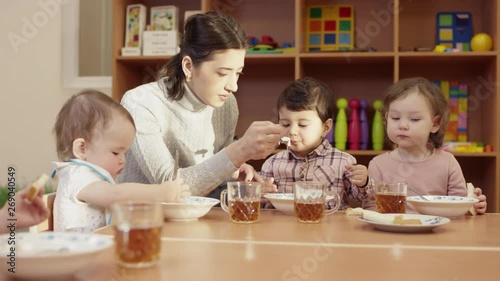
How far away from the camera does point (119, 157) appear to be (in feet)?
4.90

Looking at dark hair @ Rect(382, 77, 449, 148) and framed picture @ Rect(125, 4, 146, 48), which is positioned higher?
framed picture @ Rect(125, 4, 146, 48)

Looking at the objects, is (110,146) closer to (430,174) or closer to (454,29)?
(430,174)

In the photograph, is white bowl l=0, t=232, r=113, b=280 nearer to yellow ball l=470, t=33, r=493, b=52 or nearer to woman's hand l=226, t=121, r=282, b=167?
woman's hand l=226, t=121, r=282, b=167

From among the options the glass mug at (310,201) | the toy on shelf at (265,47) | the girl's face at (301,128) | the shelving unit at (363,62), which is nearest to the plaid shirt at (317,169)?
the girl's face at (301,128)

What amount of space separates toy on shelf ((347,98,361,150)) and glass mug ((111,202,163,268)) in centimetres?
257

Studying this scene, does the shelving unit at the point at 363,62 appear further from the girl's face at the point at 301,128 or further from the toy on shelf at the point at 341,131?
the girl's face at the point at 301,128

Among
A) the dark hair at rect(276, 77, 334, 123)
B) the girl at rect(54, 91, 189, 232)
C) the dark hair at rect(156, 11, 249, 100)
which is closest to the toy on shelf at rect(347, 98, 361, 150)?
the dark hair at rect(276, 77, 334, 123)

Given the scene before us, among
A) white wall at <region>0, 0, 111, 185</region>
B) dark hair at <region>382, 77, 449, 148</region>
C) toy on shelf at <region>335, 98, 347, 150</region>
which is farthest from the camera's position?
white wall at <region>0, 0, 111, 185</region>

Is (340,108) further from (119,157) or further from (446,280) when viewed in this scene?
(446,280)

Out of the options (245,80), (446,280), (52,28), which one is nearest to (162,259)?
(446,280)

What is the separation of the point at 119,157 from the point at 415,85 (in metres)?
1.21

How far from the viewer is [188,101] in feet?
6.94

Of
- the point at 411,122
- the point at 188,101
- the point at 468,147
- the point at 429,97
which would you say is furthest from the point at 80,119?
the point at 468,147

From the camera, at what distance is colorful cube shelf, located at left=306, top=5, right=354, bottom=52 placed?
137 inches
